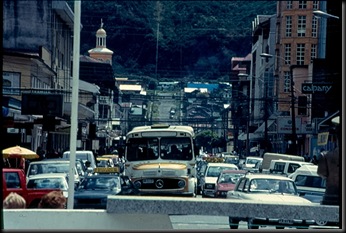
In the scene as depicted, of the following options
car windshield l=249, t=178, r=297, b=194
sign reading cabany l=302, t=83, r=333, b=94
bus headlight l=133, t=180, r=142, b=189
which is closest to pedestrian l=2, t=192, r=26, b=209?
car windshield l=249, t=178, r=297, b=194

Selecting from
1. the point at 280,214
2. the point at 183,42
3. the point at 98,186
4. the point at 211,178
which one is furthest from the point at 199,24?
the point at 280,214

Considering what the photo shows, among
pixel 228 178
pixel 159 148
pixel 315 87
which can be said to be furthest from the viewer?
pixel 315 87

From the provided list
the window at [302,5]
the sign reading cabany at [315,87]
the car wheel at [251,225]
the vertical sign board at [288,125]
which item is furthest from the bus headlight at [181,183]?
the vertical sign board at [288,125]

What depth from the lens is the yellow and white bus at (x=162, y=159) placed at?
96.2 ft

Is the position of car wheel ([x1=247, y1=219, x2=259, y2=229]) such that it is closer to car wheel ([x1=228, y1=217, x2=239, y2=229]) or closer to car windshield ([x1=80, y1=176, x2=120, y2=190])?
car wheel ([x1=228, y1=217, x2=239, y2=229])

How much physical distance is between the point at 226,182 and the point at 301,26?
22858 mm

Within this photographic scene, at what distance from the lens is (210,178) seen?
3784 centimetres

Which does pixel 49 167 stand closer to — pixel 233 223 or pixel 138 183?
pixel 138 183

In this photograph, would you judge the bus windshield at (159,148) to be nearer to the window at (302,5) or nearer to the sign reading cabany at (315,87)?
the sign reading cabany at (315,87)

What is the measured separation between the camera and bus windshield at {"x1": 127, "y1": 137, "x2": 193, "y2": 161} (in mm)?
29812

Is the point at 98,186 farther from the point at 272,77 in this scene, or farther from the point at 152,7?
the point at 272,77

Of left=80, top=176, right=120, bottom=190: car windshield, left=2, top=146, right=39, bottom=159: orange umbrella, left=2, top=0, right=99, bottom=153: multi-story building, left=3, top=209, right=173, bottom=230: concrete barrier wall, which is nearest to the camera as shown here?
left=3, top=209, right=173, bottom=230: concrete barrier wall

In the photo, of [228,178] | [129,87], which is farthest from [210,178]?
[129,87]

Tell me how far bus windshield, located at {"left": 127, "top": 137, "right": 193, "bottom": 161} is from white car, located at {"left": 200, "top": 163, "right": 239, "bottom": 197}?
4.85 m
